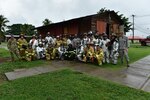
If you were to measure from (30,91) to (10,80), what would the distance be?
1746 millimetres

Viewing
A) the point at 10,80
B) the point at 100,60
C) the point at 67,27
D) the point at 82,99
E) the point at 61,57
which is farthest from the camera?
the point at 67,27

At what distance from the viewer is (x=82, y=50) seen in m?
11.9

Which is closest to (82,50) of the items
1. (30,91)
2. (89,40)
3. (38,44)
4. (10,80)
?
(89,40)

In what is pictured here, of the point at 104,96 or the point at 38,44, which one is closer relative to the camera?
the point at 104,96

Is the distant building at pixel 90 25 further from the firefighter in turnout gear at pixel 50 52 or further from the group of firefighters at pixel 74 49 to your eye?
the firefighter in turnout gear at pixel 50 52

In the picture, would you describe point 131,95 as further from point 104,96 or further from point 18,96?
point 18,96

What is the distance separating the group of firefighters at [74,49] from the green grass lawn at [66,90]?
389 cm

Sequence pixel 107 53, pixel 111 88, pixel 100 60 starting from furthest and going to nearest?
pixel 107 53, pixel 100 60, pixel 111 88

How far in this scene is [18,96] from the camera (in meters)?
5.90

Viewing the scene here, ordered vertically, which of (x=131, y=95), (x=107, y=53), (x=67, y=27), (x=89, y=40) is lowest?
(x=131, y=95)

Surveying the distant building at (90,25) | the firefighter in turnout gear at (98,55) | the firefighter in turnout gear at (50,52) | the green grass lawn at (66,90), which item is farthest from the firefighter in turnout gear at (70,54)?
the green grass lawn at (66,90)

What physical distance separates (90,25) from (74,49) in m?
3.68

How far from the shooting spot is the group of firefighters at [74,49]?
11414 mm

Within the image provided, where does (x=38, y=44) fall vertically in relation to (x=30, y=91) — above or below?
above
